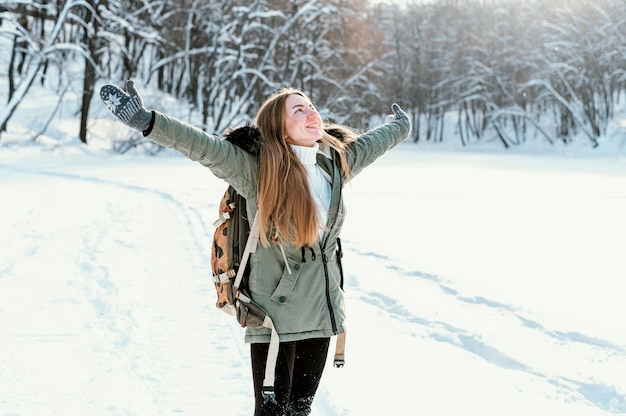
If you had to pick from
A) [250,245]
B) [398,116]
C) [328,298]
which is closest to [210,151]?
[250,245]

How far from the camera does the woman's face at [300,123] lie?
2750 mm

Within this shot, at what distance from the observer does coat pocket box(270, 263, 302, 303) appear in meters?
2.65

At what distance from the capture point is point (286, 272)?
8.79ft

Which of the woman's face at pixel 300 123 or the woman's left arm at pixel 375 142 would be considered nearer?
the woman's face at pixel 300 123

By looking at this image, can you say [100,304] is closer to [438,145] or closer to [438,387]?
[438,387]

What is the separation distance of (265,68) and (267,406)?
114ft

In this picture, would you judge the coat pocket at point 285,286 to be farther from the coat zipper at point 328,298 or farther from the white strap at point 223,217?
the white strap at point 223,217

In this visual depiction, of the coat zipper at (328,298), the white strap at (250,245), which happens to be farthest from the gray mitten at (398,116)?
the white strap at (250,245)

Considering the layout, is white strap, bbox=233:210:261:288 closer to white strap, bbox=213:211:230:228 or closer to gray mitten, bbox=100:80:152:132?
white strap, bbox=213:211:230:228

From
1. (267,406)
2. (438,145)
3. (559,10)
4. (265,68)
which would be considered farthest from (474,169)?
(438,145)

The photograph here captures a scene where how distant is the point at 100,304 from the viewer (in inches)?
242

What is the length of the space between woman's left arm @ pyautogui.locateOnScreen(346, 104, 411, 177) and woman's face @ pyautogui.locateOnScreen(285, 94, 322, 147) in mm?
312

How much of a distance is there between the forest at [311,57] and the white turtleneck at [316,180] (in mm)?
27564

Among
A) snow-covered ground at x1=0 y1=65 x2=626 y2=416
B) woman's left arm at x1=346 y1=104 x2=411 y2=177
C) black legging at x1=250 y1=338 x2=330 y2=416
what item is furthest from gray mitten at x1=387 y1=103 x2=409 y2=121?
snow-covered ground at x1=0 y1=65 x2=626 y2=416
